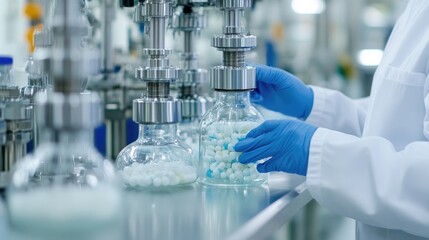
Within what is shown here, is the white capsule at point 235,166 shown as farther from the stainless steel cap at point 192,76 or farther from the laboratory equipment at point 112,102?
the laboratory equipment at point 112,102

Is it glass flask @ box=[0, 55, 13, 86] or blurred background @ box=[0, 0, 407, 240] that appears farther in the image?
blurred background @ box=[0, 0, 407, 240]

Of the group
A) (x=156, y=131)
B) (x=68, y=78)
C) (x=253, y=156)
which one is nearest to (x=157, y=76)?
(x=156, y=131)

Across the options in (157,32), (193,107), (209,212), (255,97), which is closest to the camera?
(209,212)

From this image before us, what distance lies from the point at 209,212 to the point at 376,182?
0.98 ft

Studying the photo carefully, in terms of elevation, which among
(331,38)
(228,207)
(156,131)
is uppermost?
(331,38)

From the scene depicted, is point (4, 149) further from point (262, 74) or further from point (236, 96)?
point (262, 74)

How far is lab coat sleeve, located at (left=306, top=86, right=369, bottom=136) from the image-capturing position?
62.5 inches

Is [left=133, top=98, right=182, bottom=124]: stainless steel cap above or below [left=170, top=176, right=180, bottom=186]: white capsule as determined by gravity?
above

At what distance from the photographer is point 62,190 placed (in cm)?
67

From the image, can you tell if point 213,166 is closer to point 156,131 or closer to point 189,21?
point 156,131

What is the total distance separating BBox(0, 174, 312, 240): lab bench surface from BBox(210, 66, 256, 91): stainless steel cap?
0.17m

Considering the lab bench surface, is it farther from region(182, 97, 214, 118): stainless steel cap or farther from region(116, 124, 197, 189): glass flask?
region(182, 97, 214, 118): stainless steel cap

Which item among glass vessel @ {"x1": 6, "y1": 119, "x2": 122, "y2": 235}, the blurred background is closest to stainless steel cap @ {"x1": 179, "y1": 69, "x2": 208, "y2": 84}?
glass vessel @ {"x1": 6, "y1": 119, "x2": 122, "y2": 235}

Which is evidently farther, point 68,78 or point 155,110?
point 155,110
